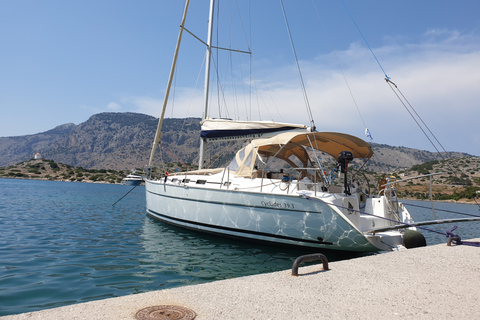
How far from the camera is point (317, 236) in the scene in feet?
30.1

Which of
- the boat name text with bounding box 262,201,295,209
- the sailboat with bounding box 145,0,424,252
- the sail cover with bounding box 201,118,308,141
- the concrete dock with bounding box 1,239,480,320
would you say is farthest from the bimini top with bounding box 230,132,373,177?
the concrete dock with bounding box 1,239,480,320

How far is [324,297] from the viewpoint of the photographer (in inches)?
166

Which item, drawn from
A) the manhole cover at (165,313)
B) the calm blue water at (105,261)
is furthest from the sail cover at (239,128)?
the manhole cover at (165,313)

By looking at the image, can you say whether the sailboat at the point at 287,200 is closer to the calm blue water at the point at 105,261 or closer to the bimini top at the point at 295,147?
Result: the bimini top at the point at 295,147

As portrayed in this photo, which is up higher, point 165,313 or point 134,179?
point 134,179

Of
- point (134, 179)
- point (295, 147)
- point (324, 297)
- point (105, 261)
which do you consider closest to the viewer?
point (324, 297)

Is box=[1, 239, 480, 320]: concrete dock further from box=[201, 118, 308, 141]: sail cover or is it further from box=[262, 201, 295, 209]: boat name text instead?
box=[201, 118, 308, 141]: sail cover

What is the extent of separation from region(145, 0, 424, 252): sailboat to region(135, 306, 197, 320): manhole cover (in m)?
5.83

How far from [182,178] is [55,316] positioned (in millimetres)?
10441

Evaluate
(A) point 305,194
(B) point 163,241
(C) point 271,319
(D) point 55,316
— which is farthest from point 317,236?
(D) point 55,316

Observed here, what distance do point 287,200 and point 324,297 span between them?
5239 mm

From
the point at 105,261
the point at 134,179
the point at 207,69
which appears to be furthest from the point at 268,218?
the point at 134,179

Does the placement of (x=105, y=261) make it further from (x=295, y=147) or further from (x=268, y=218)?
(x=295, y=147)

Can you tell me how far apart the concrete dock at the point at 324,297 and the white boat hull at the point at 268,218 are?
292 centimetres
